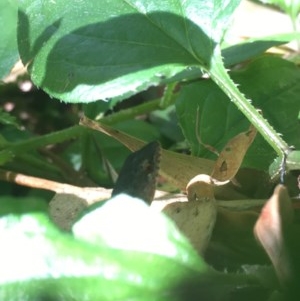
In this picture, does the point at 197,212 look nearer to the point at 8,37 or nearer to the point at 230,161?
the point at 230,161

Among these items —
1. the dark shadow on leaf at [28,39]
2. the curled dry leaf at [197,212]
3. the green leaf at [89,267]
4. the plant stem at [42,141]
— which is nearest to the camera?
the green leaf at [89,267]

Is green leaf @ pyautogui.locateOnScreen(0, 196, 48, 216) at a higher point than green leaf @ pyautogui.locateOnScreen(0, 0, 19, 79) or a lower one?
higher

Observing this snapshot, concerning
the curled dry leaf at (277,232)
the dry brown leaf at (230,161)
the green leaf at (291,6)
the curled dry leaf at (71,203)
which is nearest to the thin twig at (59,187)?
the curled dry leaf at (71,203)

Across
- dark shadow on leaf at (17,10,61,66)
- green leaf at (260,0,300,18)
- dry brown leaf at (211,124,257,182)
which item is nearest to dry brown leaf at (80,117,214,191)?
dry brown leaf at (211,124,257,182)

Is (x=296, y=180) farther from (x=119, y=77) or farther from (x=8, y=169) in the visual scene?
(x=8, y=169)

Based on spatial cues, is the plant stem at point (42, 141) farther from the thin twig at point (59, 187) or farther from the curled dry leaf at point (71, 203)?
the curled dry leaf at point (71, 203)

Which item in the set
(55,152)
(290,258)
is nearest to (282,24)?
(55,152)

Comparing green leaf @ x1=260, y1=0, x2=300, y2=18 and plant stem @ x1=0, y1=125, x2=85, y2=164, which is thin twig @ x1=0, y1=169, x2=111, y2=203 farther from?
green leaf @ x1=260, y1=0, x2=300, y2=18
